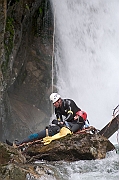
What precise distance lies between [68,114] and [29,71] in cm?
734

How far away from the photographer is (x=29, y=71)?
14.6 metres

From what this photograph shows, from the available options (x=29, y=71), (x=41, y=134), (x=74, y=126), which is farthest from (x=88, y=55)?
(x=41, y=134)

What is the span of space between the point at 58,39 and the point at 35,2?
9.13 feet

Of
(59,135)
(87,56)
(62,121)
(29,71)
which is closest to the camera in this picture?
(59,135)

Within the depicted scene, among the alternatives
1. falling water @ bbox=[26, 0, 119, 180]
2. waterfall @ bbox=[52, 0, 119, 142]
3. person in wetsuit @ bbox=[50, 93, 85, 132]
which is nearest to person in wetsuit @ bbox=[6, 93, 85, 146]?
person in wetsuit @ bbox=[50, 93, 85, 132]

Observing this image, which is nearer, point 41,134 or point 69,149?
point 69,149

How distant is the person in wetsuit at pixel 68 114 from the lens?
7462mm

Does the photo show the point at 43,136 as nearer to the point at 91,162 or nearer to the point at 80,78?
the point at 91,162

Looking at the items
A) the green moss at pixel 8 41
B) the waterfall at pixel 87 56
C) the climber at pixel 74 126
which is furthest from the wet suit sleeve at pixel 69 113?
the waterfall at pixel 87 56

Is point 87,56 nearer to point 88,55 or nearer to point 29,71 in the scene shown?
point 88,55

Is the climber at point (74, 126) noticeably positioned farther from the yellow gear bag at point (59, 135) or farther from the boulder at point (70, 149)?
the boulder at point (70, 149)

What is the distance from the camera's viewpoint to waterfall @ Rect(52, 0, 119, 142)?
1581 cm

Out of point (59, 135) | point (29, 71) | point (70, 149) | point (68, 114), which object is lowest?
point (70, 149)

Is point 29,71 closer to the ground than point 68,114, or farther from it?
farther from it
